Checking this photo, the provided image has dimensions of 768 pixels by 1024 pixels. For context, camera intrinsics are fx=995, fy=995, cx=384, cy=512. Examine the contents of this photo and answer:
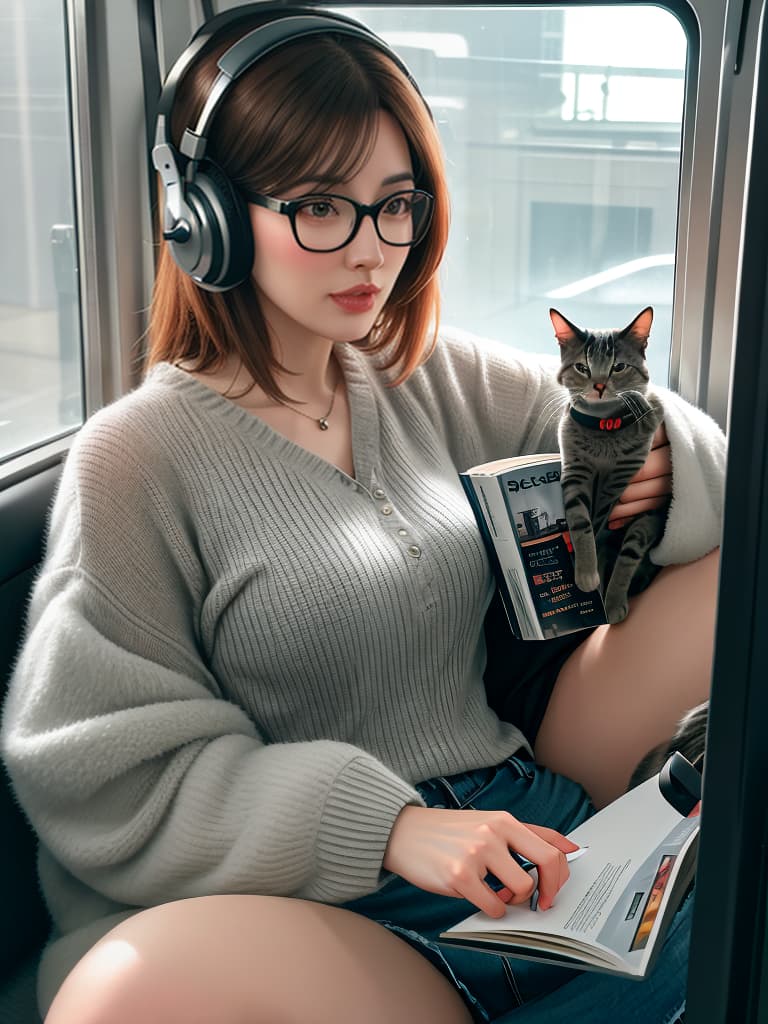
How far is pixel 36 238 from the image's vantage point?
4.80 feet

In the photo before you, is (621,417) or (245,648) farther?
(621,417)

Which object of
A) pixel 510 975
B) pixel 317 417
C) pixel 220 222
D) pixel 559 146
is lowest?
pixel 510 975

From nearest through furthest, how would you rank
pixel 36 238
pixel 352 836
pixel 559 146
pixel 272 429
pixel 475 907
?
pixel 352 836 → pixel 475 907 → pixel 272 429 → pixel 36 238 → pixel 559 146

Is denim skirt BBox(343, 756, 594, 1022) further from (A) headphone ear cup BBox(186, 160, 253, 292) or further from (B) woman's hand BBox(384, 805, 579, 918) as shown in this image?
(A) headphone ear cup BBox(186, 160, 253, 292)

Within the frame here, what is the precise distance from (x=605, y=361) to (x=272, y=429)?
391mm

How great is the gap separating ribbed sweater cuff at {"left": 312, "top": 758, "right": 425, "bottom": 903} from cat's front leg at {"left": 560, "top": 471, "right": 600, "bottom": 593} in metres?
0.40

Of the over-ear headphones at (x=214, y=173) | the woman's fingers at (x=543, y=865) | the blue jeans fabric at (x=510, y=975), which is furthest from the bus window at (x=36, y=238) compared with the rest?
the woman's fingers at (x=543, y=865)

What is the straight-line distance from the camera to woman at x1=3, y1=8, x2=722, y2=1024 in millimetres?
870

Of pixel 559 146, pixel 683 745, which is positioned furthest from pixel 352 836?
pixel 559 146

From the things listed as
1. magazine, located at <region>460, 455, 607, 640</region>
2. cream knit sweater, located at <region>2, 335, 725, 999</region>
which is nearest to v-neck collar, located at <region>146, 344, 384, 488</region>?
cream knit sweater, located at <region>2, 335, 725, 999</region>

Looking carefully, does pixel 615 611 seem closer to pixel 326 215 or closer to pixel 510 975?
pixel 510 975

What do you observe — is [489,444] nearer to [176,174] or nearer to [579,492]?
[579,492]

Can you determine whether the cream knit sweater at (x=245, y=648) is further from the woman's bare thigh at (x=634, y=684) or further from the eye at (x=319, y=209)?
the eye at (x=319, y=209)

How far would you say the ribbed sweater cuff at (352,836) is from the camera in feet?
2.95
